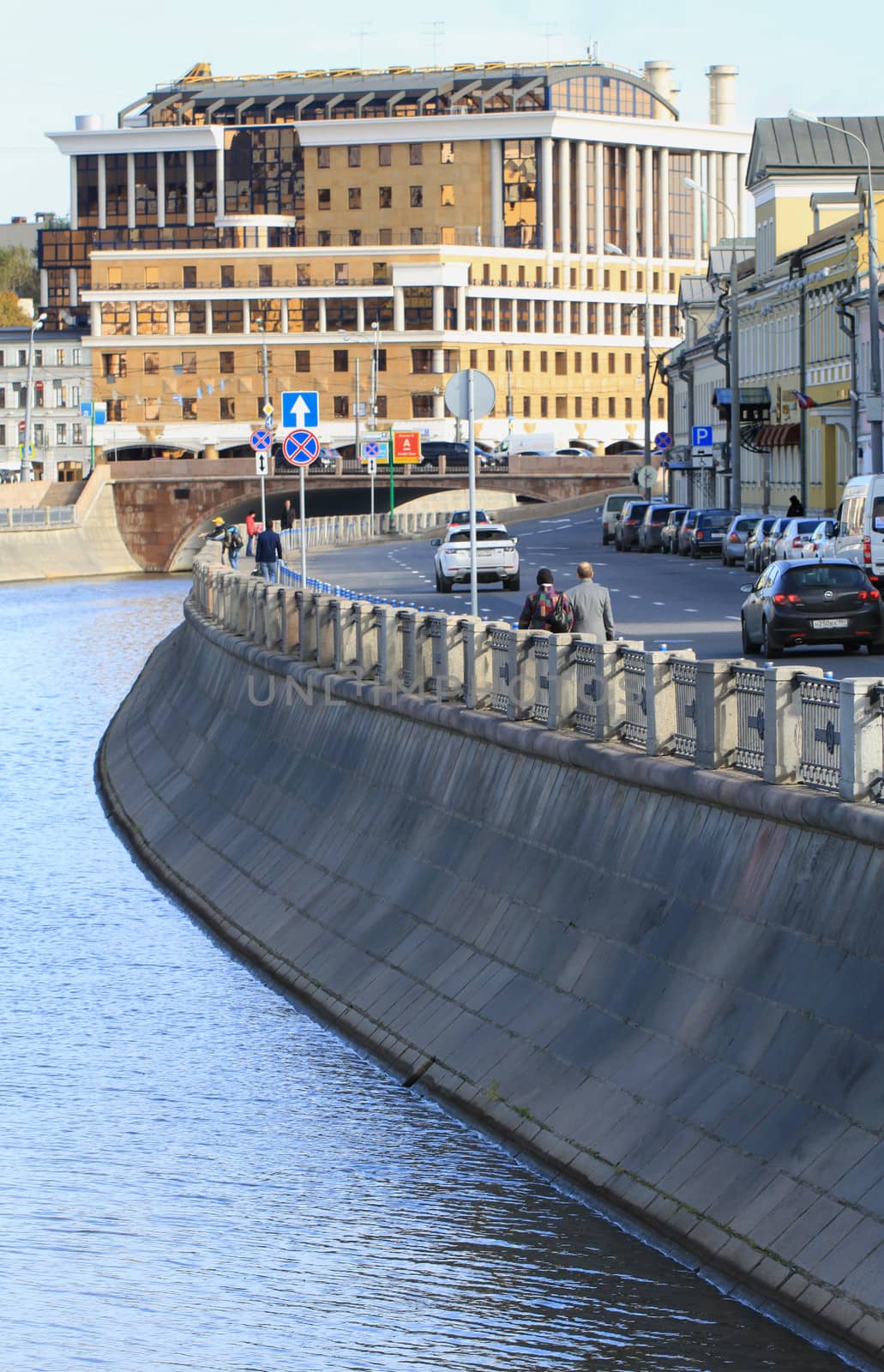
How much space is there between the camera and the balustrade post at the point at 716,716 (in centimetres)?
1543

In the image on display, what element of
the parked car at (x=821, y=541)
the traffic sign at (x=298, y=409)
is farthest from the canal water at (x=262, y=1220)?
the parked car at (x=821, y=541)

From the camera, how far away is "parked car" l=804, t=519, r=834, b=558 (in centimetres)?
4722

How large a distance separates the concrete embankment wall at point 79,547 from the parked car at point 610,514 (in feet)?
103

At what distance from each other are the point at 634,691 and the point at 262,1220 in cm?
478

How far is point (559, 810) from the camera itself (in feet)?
59.2

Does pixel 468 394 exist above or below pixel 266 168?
below

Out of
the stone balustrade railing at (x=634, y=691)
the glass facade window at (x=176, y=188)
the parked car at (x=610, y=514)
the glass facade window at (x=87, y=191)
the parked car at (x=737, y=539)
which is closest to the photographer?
the stone balustrade railing at (x=634, y=691)

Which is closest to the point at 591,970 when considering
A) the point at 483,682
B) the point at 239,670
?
the point at 483,682

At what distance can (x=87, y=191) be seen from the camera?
19488 centimetres

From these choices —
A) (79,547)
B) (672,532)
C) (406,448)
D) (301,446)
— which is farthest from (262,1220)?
(406,448)

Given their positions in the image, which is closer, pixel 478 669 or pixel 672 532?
pixel 478 669

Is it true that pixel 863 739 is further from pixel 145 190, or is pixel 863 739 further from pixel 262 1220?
pixel 145 190

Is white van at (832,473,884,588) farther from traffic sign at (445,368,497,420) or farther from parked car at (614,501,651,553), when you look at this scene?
parked car at (614,501,651,553)

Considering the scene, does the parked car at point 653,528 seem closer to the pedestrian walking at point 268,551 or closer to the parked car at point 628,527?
the parked car at point 628,527
